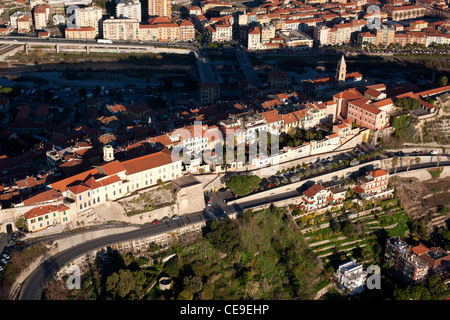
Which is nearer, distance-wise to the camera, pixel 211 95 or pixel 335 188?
pixel 335 188

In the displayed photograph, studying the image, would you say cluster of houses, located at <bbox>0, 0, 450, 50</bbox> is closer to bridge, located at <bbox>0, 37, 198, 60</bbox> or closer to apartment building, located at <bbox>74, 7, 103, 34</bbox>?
apartment building, located at <bbox>74, 7, 103, 34</bbox>

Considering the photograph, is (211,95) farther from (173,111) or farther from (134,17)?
(134,17)

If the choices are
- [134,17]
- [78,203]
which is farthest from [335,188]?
[134,17]

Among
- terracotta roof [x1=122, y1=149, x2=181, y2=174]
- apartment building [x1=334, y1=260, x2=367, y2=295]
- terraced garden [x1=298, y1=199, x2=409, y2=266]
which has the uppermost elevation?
terracotta roof [x1=122, y1=149, x2=181, y2=174]

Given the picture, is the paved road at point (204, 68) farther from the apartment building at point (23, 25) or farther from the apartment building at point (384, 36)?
the apartment building at point (23, 25)

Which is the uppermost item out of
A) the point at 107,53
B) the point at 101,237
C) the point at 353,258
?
the point at 107,53

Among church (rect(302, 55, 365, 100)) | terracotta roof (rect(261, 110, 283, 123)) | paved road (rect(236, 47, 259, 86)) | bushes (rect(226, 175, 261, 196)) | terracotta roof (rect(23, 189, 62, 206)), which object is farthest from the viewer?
paved road (rect(236, 47, 259, 86))

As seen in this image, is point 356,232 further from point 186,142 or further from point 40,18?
point 40,18

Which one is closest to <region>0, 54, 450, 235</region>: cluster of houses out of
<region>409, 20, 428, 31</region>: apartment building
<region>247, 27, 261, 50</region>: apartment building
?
<region>247, 27, 261, 50</region>: apartment building
